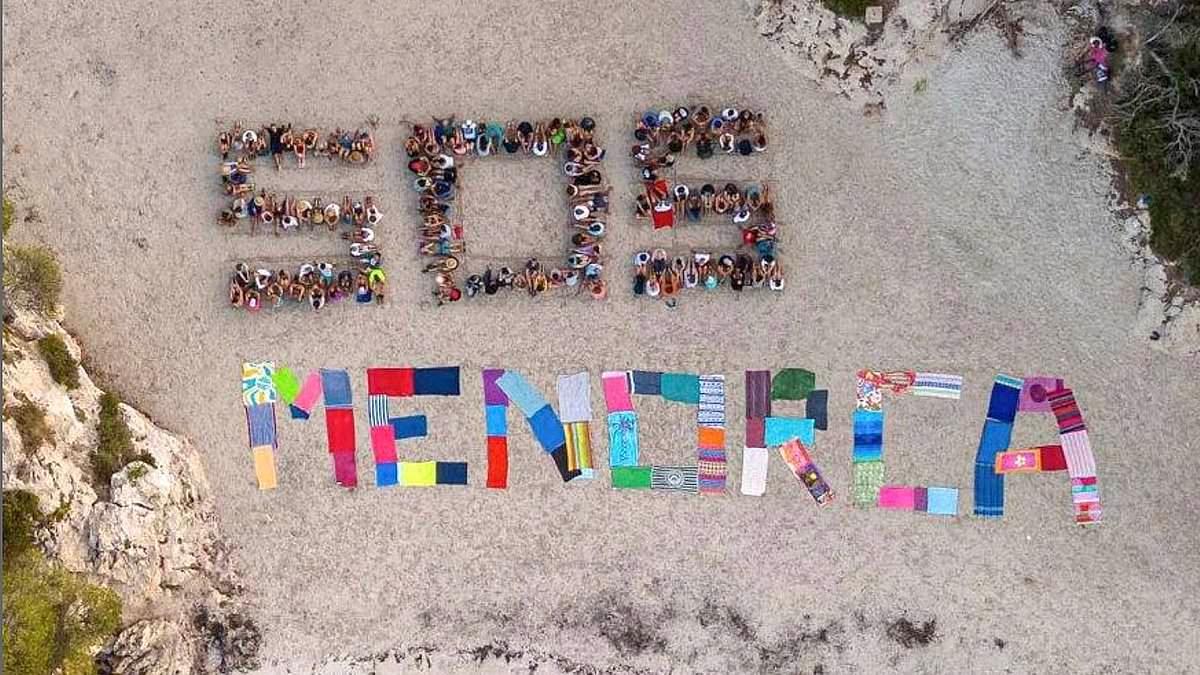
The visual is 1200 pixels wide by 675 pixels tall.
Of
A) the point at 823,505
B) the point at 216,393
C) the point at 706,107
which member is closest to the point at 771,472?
the point at 823,505

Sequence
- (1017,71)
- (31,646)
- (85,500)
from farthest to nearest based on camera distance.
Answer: (1017,71)
(85,500)
(31,646)

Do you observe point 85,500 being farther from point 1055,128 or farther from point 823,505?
point 1055,128

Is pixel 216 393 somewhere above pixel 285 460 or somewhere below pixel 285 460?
above

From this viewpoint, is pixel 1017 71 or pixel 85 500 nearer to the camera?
pixel 85 500

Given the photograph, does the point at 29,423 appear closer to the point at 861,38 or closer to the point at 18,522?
the point at 18,522

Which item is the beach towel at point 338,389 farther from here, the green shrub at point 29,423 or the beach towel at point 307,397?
the green shrub at point 29,423

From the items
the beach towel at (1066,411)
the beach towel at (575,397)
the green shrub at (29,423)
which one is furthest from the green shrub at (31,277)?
the beach towel at (1066,411)
